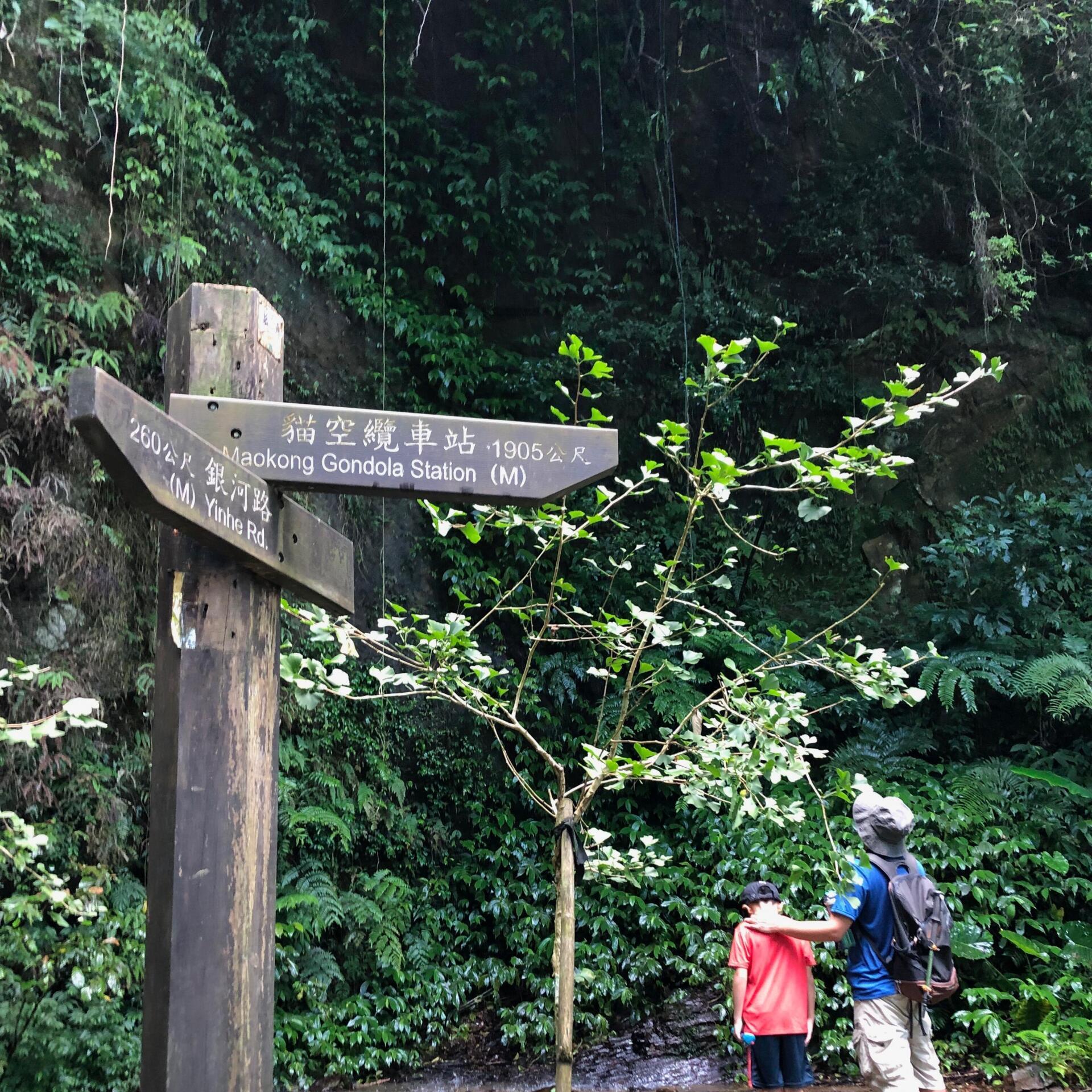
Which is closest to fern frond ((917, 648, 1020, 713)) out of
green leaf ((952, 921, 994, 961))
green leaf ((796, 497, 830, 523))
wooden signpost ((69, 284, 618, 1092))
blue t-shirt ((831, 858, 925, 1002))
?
green leaf ((952, 921, 994, 961))

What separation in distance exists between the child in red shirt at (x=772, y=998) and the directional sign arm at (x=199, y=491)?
294 centimetres

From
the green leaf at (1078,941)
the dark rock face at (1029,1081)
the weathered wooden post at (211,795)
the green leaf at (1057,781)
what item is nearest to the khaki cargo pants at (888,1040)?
the dark rock face at (1029,1081)

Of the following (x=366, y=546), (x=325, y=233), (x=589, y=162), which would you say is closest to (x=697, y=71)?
(x=589, y=162)

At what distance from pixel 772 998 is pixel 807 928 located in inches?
30.9

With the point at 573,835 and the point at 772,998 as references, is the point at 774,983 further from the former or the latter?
the point at 573,835

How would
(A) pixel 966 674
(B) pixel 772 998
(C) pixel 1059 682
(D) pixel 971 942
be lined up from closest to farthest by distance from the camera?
(B) pixel 772 998 → (D) pixel 971 942 → (C) pixel 1059 682 → (A) pixel 966 674

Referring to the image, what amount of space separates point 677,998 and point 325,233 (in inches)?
270

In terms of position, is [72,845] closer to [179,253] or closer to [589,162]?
[179,253]

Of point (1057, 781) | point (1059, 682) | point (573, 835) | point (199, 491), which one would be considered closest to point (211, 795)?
point (199, 491)

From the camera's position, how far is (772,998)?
14.6ft

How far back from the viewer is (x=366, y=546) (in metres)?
8.41

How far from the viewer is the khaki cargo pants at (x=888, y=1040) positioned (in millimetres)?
3602

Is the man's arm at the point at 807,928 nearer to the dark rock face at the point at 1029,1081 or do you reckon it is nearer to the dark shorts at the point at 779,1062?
the dark shorts at the point at 779,1062

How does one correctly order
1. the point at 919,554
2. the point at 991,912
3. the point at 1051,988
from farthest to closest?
the point at 919,554
the point at 991,912
the point at 1051,988
